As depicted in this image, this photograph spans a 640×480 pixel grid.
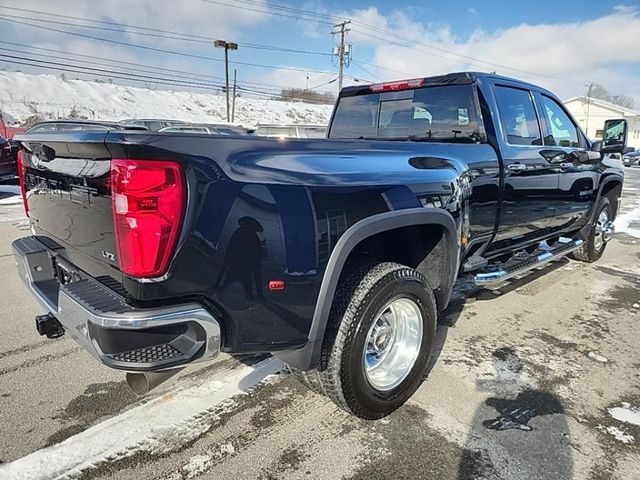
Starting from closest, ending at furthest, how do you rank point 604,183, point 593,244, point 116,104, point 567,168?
1. point 567,168
2. point 604,183
3. point 593,244
4. point 116,104

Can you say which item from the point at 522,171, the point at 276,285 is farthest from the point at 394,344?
the point at 522,171

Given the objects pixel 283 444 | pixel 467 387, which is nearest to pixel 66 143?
pixel 283 444

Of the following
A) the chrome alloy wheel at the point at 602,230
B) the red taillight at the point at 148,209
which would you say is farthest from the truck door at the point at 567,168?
the red taillight at the point at 148,209

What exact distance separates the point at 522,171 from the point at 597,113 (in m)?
61.4

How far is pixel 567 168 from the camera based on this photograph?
14.6 feet

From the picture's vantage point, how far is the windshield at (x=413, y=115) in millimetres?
3588

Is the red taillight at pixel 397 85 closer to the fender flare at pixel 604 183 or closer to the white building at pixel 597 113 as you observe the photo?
the fender flare at pixel 604 183

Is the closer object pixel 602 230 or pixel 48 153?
pixel 48 153

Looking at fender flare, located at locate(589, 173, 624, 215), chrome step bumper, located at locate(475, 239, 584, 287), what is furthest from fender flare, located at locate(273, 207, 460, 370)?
fender flare, located at locate(589, 173, 624, 215)

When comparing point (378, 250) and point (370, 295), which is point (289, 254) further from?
point (378, 250)

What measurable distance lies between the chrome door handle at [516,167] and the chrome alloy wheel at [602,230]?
2802 mm

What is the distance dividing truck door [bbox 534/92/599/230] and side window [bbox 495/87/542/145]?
17 cm

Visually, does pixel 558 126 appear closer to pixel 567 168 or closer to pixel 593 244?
pixel 567 168

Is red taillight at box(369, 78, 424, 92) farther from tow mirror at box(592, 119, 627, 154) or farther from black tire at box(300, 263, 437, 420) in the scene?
tow mirror at box(592, 119, 627, 154)
